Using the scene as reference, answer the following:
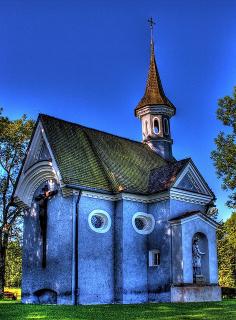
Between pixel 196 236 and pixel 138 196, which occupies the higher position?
pixel 138 196

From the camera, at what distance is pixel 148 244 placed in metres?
21.1

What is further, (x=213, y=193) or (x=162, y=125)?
(x=162, y=125)

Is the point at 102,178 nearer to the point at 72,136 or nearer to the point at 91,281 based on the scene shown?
the point at 72,136

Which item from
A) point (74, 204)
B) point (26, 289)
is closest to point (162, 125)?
point (74, 204)

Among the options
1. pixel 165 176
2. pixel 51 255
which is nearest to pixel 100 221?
pixel 51 255

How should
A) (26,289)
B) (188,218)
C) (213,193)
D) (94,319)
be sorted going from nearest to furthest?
(94,319) < (188,218) < (26,289) < (213,193)

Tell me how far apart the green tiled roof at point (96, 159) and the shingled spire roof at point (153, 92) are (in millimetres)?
4755

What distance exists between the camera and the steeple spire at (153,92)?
2917 centimetres

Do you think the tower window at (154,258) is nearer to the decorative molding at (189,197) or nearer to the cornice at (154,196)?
the cornice at (154,196)

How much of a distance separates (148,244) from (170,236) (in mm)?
1410

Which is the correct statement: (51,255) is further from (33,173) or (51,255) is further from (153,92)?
(153,92)

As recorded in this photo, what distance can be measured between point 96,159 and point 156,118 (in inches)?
321

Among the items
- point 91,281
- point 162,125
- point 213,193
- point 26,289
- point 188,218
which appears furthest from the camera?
point 162,125

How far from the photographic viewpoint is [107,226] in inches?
799
